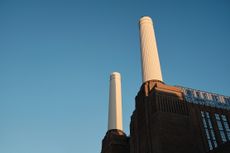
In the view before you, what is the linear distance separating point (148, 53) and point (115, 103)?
15084mm

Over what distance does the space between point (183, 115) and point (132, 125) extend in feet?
31.0

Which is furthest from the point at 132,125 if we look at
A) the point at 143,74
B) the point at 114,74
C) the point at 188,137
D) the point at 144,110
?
the point at 114,74

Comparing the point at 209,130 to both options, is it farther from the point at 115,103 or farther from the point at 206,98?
the point at 115,103

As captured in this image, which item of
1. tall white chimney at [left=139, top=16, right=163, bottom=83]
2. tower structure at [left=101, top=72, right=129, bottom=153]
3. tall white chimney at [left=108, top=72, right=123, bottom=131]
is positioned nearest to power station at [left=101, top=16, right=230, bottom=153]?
tall white chimney at [left=139, top=16, right=163, bottom=83]

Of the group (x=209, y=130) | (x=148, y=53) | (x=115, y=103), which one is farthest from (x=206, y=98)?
(x=115, y=103)

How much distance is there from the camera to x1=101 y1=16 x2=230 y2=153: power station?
110ft

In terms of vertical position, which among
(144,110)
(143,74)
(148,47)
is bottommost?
(144,110)

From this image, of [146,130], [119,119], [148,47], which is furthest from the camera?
[119,119]

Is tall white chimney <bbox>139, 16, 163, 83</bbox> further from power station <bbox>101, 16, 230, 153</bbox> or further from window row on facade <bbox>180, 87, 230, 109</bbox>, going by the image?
window row on facade <bbox>180, 87, 230, 109</bbox>

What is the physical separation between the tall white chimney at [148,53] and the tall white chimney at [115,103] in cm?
1420

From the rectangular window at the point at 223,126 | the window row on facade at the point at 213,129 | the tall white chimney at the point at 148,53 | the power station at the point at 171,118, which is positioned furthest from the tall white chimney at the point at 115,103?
the rectangular window at the point at 223,126

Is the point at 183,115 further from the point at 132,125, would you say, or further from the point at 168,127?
the point at 132,125

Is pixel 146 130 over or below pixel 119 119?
below

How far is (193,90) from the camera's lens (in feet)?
138
